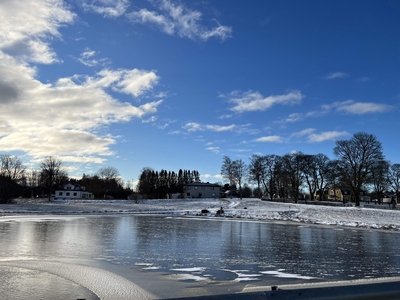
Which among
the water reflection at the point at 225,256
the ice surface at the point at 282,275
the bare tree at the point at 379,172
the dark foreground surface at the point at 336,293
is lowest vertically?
the water reflection at the point at 225,256

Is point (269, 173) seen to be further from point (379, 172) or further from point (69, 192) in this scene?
point (69, 192)

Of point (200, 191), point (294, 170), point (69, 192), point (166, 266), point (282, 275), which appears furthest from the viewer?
point (69, 192)

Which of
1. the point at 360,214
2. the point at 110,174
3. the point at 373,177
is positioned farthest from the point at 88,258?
the point at 110,174

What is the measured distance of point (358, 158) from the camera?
189 feet

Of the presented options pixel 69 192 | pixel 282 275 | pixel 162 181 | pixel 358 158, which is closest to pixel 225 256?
pixel 282 275

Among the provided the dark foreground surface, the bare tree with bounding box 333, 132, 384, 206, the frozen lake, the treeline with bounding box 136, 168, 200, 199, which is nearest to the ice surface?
the frozen lake

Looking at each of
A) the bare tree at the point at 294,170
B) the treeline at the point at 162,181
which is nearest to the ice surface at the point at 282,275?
the bare tree at the point at 294,170

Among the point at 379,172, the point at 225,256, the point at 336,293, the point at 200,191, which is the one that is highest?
the point at 379,172

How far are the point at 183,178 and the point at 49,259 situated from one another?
437ft

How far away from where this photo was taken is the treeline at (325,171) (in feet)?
186

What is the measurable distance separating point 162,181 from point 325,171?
7028 cm

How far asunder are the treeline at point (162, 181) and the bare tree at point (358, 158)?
217 ft

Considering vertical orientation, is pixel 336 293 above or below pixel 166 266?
above

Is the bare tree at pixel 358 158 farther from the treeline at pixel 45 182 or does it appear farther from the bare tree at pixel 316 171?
the treeline at pixel 45 182
